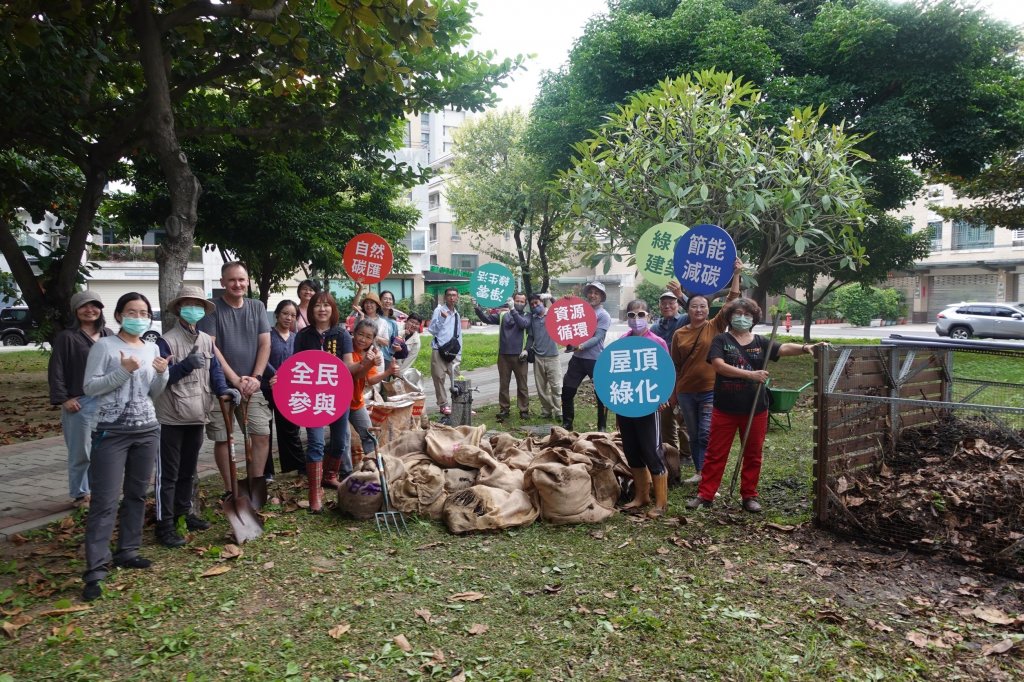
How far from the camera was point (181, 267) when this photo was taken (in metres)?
6.35

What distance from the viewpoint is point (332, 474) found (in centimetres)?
625

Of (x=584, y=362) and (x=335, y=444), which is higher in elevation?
(x=584, y=362)

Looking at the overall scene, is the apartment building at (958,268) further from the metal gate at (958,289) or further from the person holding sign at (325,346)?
the person holding sign at (325,346)

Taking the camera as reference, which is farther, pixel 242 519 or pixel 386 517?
pixel 386 517

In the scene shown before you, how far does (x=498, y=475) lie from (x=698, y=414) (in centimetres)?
200

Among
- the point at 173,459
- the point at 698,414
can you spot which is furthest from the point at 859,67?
the point at 173,459

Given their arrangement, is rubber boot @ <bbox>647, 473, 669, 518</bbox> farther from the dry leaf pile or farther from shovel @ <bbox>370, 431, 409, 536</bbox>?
shovel @ <bbox>370, 431, 409, 536</bbox>

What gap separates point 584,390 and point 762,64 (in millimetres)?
7754

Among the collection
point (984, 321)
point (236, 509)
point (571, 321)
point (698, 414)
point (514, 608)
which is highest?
point (571, 321)

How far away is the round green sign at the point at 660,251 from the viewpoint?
672 cm

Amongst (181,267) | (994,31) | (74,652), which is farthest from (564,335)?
(994,31)

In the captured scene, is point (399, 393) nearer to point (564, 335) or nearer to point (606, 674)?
point (564, 335)

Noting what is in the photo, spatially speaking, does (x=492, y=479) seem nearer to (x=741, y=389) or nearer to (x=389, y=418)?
(x=389, y=418)

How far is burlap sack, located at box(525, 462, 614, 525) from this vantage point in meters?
5.34
